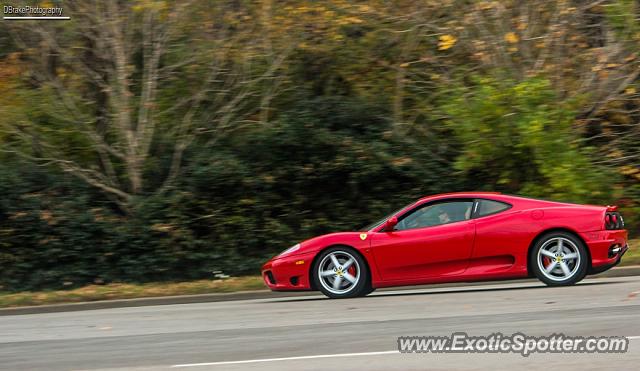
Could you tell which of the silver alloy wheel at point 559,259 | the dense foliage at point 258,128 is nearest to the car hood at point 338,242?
the silver alloy wheel at point 559,259

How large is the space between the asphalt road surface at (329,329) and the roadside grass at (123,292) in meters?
1.46

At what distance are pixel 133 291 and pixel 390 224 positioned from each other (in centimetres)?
508

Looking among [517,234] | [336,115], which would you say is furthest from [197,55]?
[517,234]

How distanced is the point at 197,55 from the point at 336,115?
3.05 meters

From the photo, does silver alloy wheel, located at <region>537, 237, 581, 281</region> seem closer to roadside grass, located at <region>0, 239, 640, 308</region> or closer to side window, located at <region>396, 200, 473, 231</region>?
side window, located at <region>396, 200, 473, 231</region>

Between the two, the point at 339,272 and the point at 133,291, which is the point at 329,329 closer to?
the point at 339,272

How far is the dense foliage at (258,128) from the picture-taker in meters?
16.2

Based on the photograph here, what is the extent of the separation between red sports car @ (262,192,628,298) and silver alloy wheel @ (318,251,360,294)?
13 mm

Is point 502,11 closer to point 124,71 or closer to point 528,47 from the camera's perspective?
point 528,47

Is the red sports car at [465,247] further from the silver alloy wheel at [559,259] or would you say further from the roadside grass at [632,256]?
the roadside grass at [632,256]

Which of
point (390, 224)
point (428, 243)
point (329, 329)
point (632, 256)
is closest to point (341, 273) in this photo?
point (390, 224)

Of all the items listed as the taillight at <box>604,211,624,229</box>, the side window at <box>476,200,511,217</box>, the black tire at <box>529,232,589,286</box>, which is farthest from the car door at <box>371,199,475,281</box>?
the taillight at <box>604,211,624,229</box>

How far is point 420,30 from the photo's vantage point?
18.8 meters

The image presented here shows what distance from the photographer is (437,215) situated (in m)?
11.6
